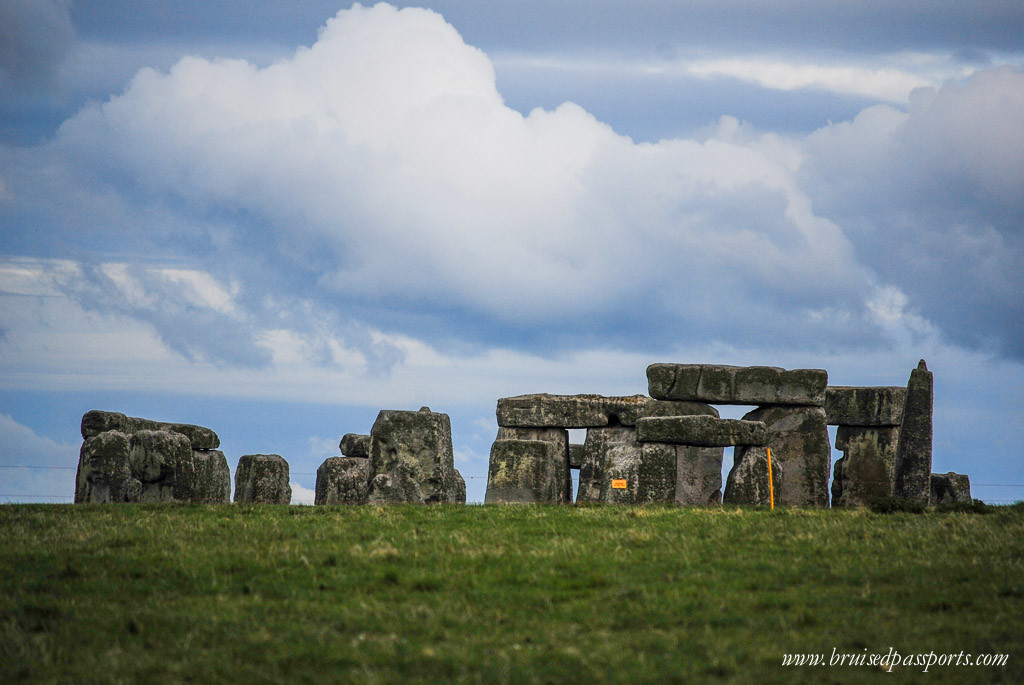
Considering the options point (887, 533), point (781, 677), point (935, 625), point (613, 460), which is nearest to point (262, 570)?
point (781, 677)

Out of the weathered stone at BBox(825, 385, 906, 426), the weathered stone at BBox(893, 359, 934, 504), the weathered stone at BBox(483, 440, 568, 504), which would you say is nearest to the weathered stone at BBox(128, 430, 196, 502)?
the weathered stone at BBox(483, 440, 568, 504)

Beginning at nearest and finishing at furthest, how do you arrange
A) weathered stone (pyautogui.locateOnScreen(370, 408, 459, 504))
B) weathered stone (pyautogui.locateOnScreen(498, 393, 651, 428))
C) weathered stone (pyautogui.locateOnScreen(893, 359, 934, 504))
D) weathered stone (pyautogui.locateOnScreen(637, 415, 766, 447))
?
1. weathered stone (pyautogui.locateOnScreen(637, 415, 766, 447))
2. weathered stone (pyautogui.locateOnScreen(370, 408, 459, 504))
3. weathered stone (pyautogui.locateOnScreen(893, 359, 934, 504))
4. weathered stone (pyautogui.locateOnScreen(498, 393, 651, 428))

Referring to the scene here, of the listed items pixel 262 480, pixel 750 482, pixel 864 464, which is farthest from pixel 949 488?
pixel 262 480

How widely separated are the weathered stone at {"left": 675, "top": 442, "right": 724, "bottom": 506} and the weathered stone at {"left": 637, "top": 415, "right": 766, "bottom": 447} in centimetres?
32

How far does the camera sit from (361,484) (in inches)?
1080

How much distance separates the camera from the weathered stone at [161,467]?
2158 cm

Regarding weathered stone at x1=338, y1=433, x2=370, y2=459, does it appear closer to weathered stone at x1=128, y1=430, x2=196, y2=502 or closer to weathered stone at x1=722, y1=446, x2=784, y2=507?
weathered stone at x1=128, y1=430, x2=196, y2=502

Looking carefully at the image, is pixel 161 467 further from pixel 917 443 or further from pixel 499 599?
pixel 917 443

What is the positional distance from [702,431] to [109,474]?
11.7 m

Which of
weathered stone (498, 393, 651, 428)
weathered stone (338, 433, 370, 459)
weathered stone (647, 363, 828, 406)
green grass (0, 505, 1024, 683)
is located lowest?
green grass (0, 505, 1024, 683)

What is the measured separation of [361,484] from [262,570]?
15.6 m

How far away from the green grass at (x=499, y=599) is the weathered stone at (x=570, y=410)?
9463 mm

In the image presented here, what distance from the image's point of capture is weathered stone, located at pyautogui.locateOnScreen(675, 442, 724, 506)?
1988 cm

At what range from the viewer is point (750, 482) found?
19906 millimetres
